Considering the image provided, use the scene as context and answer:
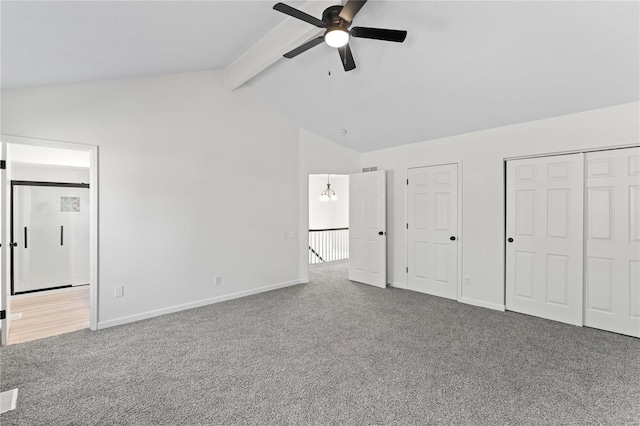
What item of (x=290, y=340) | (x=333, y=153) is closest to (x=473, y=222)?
(x=333, y=153)

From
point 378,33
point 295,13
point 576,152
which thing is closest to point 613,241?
point 576,152

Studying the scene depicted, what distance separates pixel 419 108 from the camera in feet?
13.0

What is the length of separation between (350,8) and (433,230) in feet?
11.5

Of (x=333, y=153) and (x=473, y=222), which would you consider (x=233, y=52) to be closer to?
(x=333, y=153)

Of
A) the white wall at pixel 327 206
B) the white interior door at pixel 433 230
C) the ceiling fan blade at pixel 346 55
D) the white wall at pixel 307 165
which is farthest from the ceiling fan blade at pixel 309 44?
the white wall at pixel 327 206

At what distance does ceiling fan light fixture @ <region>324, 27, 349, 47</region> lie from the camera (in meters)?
2.26

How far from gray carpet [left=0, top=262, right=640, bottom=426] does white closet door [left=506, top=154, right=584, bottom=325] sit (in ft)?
0.98

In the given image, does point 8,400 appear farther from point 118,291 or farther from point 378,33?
point 378,33

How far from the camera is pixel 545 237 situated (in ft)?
12.1

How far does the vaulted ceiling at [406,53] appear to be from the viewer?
2.26 metres

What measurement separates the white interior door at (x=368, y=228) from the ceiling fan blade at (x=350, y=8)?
3121 millimetres

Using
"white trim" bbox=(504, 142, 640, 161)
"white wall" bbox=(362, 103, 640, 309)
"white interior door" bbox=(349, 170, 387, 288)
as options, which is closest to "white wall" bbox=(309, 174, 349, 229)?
"white interior door" bbox=(349, 170, 387, 288)

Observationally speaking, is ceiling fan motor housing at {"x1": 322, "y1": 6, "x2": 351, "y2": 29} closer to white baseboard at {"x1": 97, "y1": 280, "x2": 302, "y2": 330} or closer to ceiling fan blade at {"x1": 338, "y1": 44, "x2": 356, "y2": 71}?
ceiling fan blade at {"x1": 338, "y1": 44, "x2": 356, "y2": 71}

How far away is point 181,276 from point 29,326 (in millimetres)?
1720
